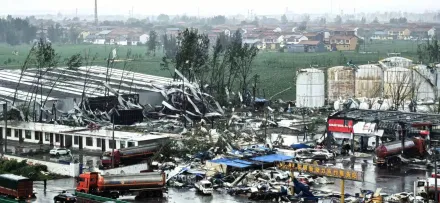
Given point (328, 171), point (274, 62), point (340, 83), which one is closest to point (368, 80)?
point (340, 83)

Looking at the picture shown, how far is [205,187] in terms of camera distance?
51.2ft

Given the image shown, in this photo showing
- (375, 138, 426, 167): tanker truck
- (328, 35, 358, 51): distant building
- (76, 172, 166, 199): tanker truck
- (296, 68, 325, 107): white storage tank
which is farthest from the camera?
(328, 35, 358, 51): distant building

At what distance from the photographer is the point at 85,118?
24.4 meters

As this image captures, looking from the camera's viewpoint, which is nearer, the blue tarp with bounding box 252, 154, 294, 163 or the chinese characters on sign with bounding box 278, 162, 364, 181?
the chinese characters on sign with bounding box 278, 162, 364, 181

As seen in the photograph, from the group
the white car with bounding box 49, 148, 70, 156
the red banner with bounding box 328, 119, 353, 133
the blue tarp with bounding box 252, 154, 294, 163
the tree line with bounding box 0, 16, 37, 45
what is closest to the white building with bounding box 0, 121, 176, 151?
the white car with bounding box 49, 148, 70, 156

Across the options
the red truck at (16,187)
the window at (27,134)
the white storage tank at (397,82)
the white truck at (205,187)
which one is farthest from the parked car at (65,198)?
the white storage tank at (397,82)

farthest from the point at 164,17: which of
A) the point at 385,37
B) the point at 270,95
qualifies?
the point at 270,95

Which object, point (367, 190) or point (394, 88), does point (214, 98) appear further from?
point (367, 190)

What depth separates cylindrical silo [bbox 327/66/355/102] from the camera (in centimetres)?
3147

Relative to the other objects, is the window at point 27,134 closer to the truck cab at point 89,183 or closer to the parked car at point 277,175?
the truck cab at point 89,183

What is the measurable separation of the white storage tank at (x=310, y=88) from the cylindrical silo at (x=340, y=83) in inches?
45.1

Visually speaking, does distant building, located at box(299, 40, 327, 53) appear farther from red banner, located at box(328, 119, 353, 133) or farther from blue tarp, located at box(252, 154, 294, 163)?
blue tarp, located at box(252, 154, 294, 163)

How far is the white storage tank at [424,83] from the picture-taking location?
29.2 metres

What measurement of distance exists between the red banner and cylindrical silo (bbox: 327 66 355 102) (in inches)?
428
